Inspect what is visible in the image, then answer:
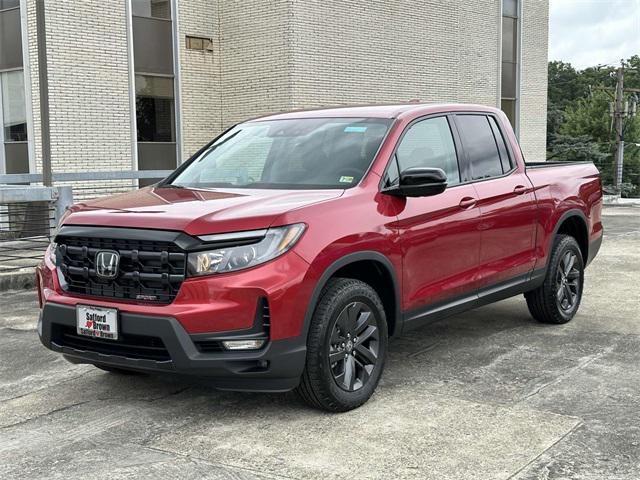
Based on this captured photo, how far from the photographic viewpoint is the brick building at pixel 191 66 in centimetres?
1634

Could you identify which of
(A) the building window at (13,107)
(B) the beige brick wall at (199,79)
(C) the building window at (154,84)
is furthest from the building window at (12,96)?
(B) the beige brick wall at (199,79)

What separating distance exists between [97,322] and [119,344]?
17cm

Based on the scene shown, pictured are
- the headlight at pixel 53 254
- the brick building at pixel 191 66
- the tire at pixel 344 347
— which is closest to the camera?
the tire at pixel 344 347

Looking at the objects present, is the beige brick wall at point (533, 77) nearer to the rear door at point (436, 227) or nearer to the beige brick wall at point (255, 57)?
the beige brick wall at point (255, 57)

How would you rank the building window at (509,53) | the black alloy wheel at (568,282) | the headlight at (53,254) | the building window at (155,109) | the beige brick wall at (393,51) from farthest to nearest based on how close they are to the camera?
the building window at (509,53) < the beige brick wall at (393,51) < the building window at (155,109) < the black alloy wheel at (568,282) < the headlight at (53,254)

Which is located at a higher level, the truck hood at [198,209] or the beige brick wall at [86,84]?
the beige brick wall at [86,84]

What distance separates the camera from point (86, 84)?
16.4 m

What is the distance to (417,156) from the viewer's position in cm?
542

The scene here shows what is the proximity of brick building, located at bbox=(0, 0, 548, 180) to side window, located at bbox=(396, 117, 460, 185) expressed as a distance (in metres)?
12.0

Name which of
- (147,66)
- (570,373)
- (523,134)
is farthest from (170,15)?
(570,373)

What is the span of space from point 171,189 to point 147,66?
1314cm

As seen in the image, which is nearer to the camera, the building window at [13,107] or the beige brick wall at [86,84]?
the beige brick wall at [86,84]

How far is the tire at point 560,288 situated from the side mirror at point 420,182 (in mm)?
2260

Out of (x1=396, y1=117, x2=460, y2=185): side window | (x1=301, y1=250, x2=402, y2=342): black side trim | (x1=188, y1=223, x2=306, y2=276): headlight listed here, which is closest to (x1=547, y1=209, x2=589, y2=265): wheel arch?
(x1=396, y1=117, x2=460, y2=185): side window
